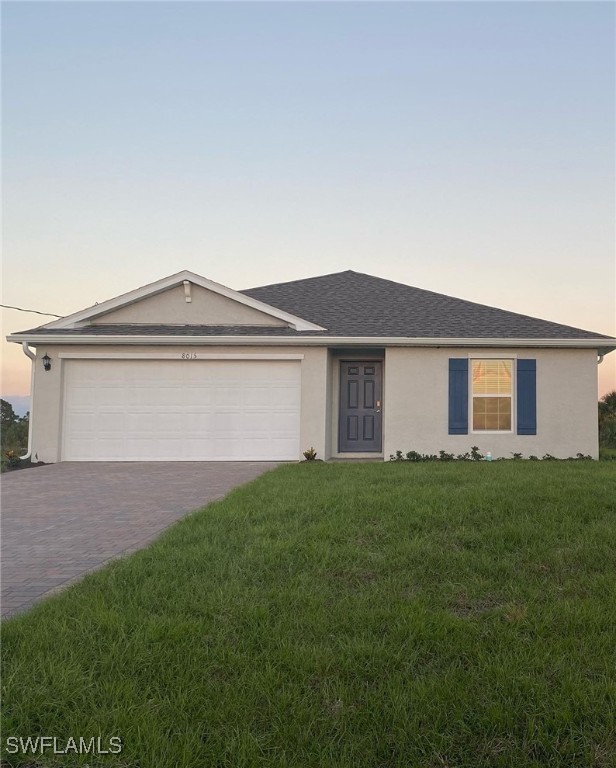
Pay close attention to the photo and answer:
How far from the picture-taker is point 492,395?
40.1 ft

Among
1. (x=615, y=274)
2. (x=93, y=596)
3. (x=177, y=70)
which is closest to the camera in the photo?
(x=93, y=596)

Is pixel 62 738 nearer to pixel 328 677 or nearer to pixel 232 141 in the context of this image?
pixel 328 677

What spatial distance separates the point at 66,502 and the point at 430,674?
6.32 metres

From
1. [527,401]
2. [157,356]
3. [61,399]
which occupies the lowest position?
[61,399]

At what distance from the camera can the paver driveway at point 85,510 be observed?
4344 millimetres

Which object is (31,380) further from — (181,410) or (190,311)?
(190,311)

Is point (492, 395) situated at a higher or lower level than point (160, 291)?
lower

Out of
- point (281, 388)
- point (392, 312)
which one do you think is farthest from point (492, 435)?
point (281, 388)

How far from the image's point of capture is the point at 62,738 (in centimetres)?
212

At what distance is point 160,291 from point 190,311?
0.87 meters

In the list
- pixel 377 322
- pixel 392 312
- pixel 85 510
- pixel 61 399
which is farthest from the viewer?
pixel 392 312

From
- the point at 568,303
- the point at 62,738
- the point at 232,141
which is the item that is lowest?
the point at 62,738

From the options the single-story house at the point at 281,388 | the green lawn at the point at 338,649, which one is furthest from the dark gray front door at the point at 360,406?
the green lawn at the point at 338,649

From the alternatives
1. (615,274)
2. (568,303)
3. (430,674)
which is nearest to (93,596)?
(430,674)
